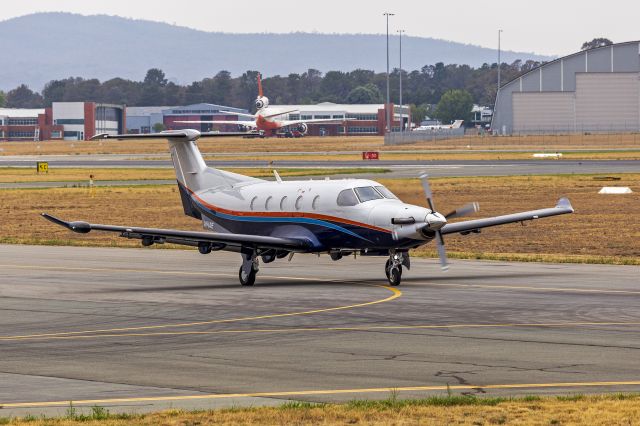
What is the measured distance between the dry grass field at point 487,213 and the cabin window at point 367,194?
44.2 inches

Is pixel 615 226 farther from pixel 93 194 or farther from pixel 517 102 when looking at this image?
pixel 517 102

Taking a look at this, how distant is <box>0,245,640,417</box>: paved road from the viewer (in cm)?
1792

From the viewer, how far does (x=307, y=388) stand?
17.8 metres

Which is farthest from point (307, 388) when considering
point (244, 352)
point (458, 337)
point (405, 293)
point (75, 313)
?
point (405, 293)

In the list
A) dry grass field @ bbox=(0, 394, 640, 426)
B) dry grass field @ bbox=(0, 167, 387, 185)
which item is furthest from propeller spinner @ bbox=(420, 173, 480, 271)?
dry grass field @ bbox=(0, 167, 387, 185)

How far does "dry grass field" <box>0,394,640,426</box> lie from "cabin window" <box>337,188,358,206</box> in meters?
17.1

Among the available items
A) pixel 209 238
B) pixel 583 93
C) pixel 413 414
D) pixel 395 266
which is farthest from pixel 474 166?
pixel 413 414

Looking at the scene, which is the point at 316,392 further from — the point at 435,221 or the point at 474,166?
the point at 474,166

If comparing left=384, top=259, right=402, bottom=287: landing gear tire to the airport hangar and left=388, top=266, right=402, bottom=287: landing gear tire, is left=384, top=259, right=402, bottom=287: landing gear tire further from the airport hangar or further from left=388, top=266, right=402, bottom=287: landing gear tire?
the airport hangar

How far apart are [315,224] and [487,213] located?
24.6 metres

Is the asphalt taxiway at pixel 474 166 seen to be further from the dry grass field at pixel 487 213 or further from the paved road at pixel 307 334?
the paved road at pixel 307 334

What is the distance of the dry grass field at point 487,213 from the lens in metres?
43.0

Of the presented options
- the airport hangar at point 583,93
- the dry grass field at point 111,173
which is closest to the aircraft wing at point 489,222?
the dry grass field at point 111,173

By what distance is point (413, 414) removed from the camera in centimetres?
1545
